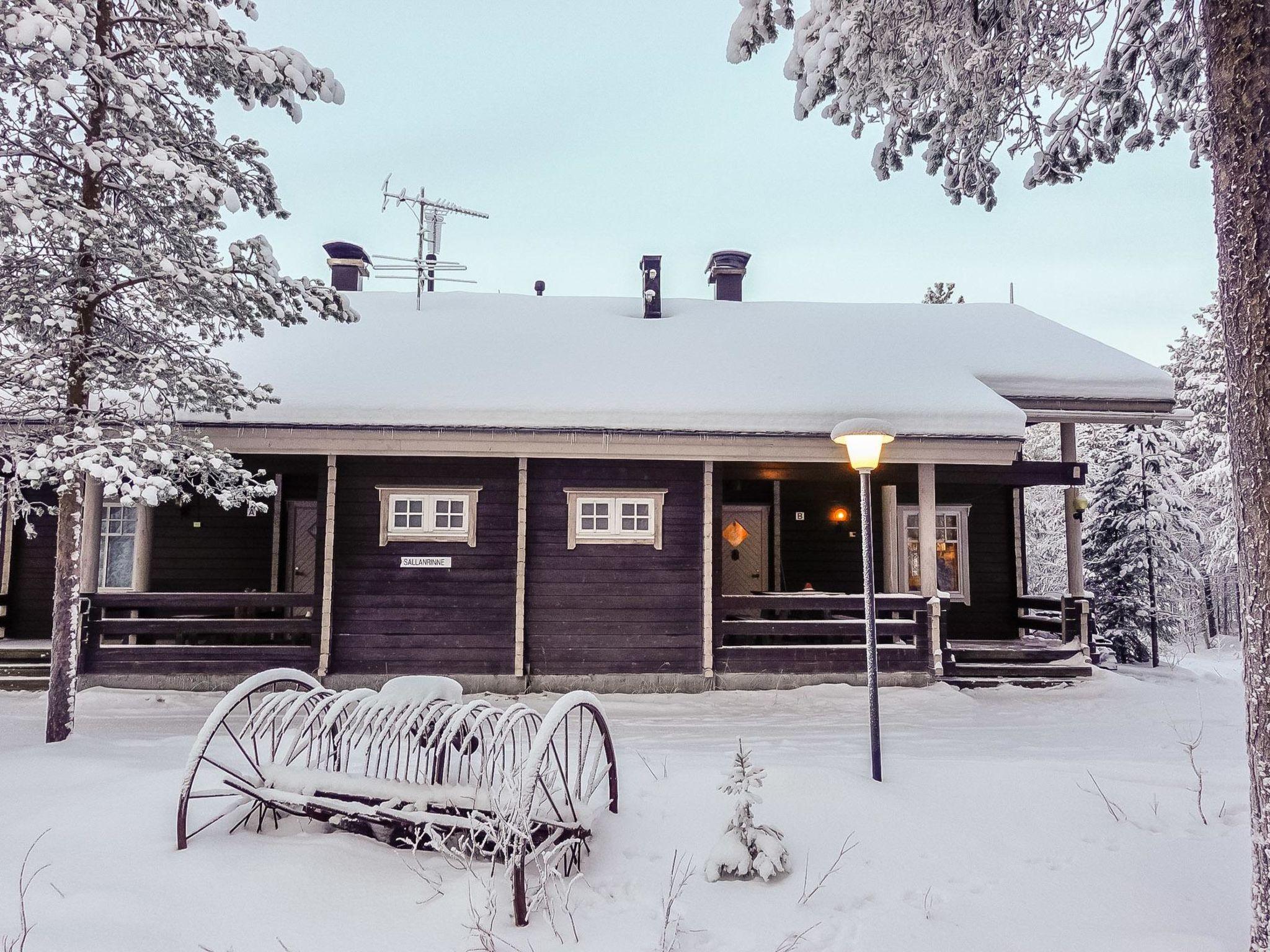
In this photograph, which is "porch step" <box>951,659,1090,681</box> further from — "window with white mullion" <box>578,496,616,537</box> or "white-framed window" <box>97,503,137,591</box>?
"white-framed window" <box>97,503,137,591</box>

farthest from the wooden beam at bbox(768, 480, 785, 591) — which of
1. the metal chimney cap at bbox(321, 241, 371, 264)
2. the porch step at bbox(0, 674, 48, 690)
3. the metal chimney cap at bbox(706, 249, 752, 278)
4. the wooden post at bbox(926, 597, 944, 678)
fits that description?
the porch step at bbox(0, 674, 48, 690)

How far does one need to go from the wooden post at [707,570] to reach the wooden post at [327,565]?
15.6 ft

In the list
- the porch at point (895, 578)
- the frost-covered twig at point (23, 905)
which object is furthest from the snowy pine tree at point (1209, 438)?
the frost-covered twig at point (23, 905)

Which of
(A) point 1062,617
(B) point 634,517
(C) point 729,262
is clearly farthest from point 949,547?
(C) point 729,262

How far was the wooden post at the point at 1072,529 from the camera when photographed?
11.5 m

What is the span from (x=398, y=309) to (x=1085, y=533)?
15111 millimetres

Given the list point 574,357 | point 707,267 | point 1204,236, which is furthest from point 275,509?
point 1204,236

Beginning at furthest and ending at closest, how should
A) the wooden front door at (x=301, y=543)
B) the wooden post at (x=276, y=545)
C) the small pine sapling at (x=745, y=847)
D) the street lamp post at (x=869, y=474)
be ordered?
the wooden front door at (x=301, y=543), the wooden post at (x=276, y=545), the street lamp post at (x=869, y=474), the small pine sapling at (x=745, y=847)

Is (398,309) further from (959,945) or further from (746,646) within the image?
(959,945)

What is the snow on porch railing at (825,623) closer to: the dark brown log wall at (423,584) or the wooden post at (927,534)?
the wooden post at (927,534)

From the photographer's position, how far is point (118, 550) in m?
11.7

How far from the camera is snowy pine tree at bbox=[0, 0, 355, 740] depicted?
609 centimetres

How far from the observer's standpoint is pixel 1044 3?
219 inches

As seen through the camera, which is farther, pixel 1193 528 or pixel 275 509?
pixel 1193 528
